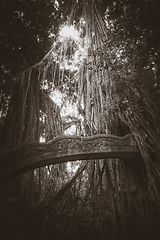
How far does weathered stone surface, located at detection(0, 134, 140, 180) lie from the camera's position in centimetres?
280

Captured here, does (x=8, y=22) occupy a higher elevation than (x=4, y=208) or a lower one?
higher

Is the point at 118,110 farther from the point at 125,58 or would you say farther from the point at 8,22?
the point at 8,22

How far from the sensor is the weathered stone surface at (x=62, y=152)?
2803 millimetres

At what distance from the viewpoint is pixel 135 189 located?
3285mm

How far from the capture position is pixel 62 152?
2.85 m

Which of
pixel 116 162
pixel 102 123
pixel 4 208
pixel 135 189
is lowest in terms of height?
pixel 4 208

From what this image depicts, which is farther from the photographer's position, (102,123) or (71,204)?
(71,204)

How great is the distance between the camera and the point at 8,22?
159 inches

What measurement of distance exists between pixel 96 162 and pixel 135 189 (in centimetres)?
94

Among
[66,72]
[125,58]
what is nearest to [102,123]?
[125,58]

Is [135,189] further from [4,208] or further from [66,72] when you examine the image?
[66,72]

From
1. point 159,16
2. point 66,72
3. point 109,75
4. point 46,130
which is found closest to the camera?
point 159,16

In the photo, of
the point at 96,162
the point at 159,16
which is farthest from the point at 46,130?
the point at 159,16

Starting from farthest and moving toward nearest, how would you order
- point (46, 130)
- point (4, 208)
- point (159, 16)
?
point (46, 130), point (4, 208), point (159, 16)
